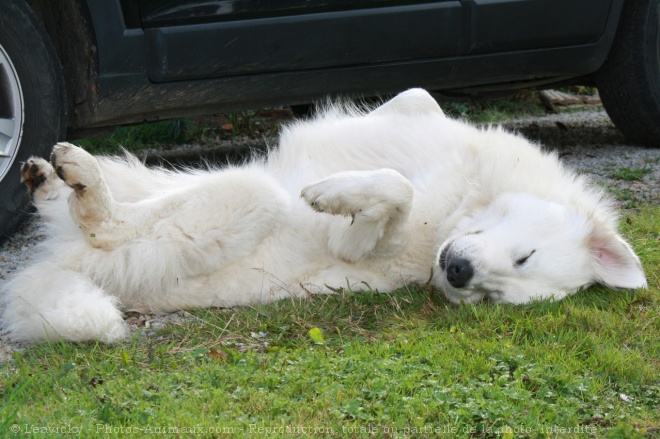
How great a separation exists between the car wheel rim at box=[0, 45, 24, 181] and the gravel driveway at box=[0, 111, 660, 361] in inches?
17.1

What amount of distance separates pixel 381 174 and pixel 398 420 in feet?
4.24

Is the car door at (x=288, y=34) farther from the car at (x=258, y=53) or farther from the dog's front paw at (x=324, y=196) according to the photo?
the dog's front paw at (x=324, y=196)

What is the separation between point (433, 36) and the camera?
5727mm

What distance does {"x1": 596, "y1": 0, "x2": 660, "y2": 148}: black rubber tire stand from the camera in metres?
6.63

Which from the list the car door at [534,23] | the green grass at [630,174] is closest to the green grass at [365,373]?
the green grass at [630,174]

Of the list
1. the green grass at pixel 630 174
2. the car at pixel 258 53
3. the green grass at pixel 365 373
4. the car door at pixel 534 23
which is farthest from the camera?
the green grass at pixel 630 174

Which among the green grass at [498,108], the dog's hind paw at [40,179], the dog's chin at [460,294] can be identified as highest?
the dog's hind paw at [40,179]

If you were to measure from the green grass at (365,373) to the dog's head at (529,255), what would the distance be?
3.8 inches

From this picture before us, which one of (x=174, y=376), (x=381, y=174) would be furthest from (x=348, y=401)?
(x=381, y=174)

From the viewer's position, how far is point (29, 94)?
454 cm

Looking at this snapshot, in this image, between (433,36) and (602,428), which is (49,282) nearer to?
(602,428)

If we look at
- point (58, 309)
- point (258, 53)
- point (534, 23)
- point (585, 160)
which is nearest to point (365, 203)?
point (58, 309)

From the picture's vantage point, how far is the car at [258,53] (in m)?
4.58

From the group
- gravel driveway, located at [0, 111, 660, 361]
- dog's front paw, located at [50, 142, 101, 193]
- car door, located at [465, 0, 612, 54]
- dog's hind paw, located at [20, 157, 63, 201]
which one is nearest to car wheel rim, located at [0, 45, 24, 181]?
gravel driveway, located at [0, 111, 660, 361]
